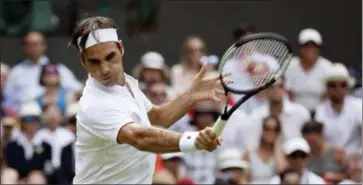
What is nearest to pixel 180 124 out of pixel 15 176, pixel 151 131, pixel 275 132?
pixel 275 132

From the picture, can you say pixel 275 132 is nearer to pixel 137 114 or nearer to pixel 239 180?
pixel 239 180

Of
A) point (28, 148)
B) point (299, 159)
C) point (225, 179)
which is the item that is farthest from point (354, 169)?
point (28, 148)

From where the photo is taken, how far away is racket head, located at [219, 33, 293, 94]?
20.8 feet

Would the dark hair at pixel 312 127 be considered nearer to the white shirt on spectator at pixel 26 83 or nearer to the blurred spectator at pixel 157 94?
the blurred spectator at pixel 157 94

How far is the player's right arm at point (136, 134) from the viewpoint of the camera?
5.77 m

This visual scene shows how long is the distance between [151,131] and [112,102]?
50cm

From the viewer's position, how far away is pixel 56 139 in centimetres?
1085

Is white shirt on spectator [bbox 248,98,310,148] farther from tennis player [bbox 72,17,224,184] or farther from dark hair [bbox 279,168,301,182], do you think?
tennis player [bbox 72,17,224,184]

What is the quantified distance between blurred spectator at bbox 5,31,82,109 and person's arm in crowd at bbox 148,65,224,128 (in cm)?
452

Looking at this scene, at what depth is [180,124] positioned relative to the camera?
10.9 meters

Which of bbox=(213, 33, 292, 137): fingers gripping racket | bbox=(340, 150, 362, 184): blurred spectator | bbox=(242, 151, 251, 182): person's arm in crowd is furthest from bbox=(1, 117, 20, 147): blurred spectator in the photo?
bbox=(213, 33, 292, 137): fingers gripping racket

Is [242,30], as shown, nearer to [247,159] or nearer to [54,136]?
[247,159]

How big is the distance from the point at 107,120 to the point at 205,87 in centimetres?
78

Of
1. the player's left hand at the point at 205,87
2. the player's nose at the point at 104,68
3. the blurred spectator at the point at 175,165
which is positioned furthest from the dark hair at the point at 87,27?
the blurred spectator at the point at 175,165
